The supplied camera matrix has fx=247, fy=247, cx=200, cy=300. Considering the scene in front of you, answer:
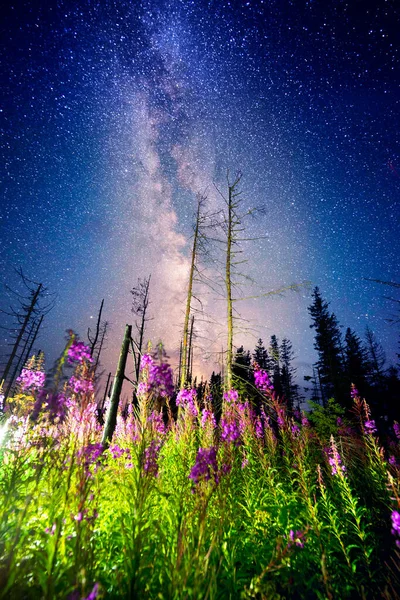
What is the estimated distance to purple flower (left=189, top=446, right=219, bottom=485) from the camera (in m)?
2.51

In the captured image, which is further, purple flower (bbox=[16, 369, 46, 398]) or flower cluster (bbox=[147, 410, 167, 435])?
purple flower (bbox=[16, 369, 46, 398])

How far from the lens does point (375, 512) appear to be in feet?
16.1

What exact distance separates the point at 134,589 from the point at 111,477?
240cm

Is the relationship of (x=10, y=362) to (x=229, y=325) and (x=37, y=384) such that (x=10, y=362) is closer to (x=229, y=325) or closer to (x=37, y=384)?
(x=37, y=384)

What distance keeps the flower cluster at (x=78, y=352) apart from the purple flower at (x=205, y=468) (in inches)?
73.7

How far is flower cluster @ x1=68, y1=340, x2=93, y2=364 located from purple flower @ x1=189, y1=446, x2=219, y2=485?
6.14ft

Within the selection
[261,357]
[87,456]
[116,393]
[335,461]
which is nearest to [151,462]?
[87,456]

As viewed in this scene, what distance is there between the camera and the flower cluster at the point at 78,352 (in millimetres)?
3284

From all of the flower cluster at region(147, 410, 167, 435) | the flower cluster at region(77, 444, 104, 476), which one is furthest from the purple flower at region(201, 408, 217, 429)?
the flower cluster at region(77, 444, 104, 476)

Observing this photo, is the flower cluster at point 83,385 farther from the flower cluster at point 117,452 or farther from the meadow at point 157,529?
the flower cluster at point 117,452

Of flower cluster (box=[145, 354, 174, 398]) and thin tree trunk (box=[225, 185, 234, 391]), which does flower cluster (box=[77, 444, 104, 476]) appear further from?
thin tree trunk (box=[225, 185, 234, 391])

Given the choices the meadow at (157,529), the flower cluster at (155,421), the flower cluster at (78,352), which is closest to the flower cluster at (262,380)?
the meadow at (157,529)

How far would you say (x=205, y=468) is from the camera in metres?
2.56

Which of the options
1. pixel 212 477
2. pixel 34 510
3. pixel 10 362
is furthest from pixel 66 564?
pixel 10 362
